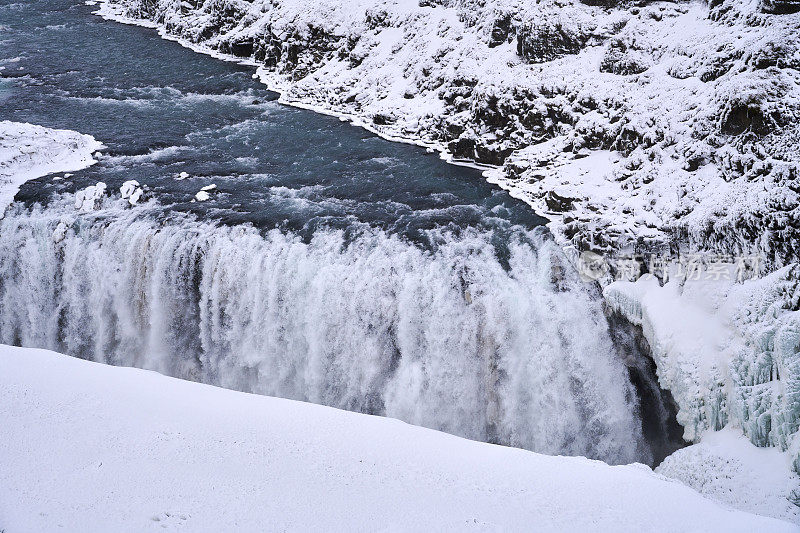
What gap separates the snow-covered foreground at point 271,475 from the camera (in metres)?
8.17

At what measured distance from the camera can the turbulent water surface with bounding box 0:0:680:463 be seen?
14.2m

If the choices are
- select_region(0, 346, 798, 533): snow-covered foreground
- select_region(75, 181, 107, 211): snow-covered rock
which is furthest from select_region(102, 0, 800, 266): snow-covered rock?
select_region(75, 181, 107, 211): snow-covered rock

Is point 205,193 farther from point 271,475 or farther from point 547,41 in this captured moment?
point 547,41

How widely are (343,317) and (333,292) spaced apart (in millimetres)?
646

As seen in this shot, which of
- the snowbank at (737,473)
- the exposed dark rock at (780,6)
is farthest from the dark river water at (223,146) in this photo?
the exposed dark rock at (780,6)

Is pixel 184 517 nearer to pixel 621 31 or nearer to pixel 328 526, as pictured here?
pixel 328 526

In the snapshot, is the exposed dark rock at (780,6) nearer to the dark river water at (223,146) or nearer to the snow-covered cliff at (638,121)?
the snow-covered cliff at (638,121)

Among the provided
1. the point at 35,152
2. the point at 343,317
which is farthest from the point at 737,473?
the point at 35,152

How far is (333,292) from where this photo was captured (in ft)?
49.5

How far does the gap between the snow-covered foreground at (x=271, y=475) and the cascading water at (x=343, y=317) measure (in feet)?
12.4

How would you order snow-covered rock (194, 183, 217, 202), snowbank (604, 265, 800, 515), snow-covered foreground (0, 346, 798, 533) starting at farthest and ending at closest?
snow-covered rock (194, 183, 217, 202)
snowbank (604, 265, 800, 515)
snow-covered foreground (0, 346, 798, 533)

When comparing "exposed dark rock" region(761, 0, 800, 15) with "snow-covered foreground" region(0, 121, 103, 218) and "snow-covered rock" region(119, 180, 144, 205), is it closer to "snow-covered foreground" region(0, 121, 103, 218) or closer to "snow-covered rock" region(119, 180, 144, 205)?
"snow-covered rock" region(119, 180, 144, 205)

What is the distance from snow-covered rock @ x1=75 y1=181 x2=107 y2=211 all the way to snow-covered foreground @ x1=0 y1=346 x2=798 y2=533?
8.05 meters

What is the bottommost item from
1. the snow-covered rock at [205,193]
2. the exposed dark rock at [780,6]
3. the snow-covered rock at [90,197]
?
the snow-covered rock at [90,197]
